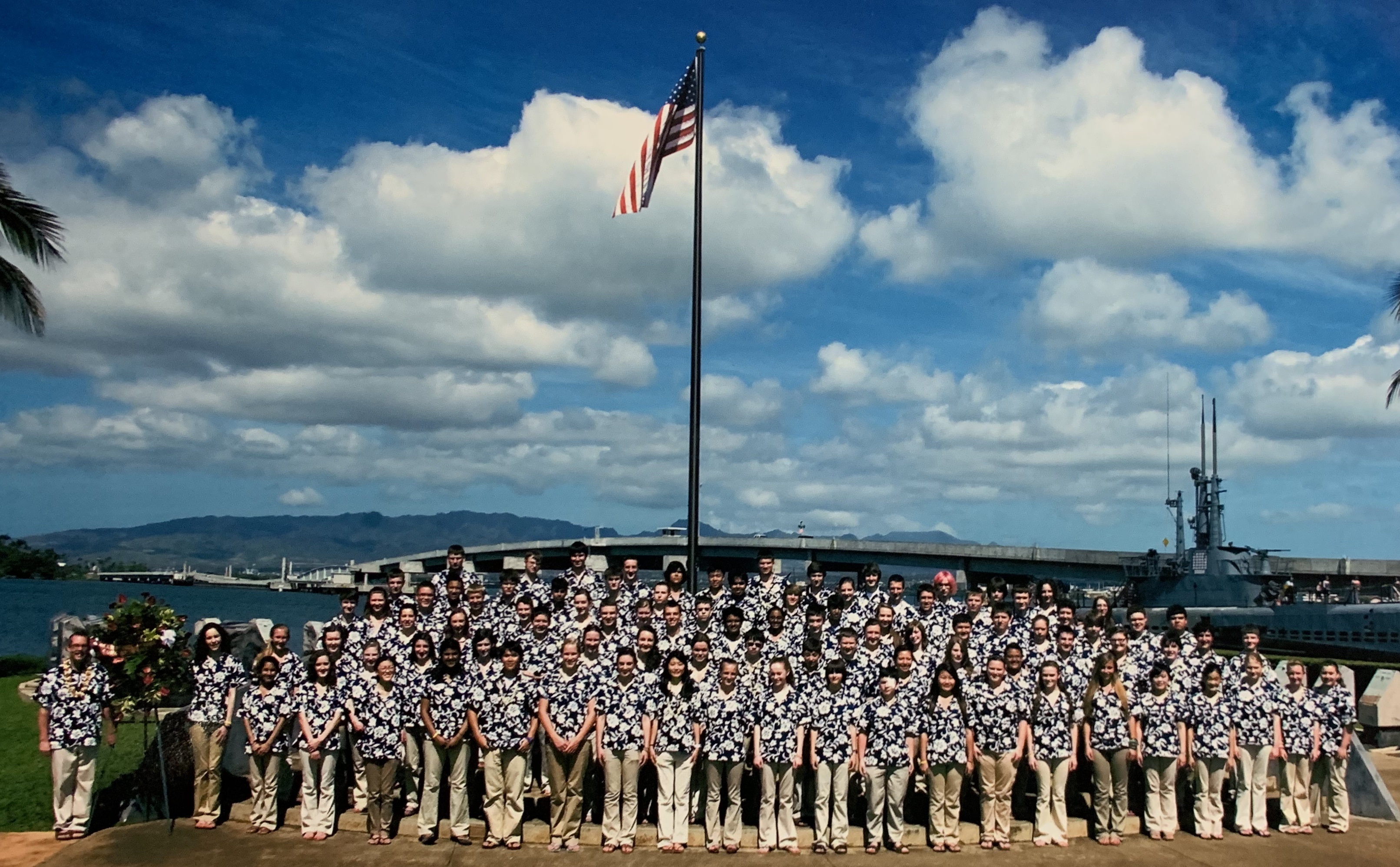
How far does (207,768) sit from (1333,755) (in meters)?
10.3

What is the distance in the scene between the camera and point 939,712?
31.0 ft

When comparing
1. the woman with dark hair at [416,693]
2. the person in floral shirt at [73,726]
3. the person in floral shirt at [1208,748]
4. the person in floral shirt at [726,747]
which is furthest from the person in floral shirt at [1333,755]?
the person in floral shirt at [73,726]

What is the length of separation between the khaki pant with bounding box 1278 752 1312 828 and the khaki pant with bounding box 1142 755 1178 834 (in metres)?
1.28

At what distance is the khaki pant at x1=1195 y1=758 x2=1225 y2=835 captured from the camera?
10.1m

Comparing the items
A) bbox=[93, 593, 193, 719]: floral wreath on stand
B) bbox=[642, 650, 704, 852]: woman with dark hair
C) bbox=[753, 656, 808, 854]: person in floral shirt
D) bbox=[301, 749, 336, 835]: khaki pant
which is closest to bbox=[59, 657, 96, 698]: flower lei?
bbox=[93, 593, 193, 719]: floral wreath on stand

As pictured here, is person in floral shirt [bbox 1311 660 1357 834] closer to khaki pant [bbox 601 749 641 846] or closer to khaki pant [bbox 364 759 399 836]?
khaki pant [bbox 601 749 641 846]

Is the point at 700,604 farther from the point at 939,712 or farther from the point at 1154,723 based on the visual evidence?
the point at 1154,723

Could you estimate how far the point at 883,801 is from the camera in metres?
9.50

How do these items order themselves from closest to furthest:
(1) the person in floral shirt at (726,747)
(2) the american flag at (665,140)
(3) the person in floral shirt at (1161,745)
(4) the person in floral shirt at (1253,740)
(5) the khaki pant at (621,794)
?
1. (1) the person in floral shirt at (726,747)
2. (5) the khaki pant at (621,794)
3. (3) the person in floral shirt at (1161,745)
4. (4) the person in floral shirt at (1253,740)
5. (2) the american flag at (665,140)

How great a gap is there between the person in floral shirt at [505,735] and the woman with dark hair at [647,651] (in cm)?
95

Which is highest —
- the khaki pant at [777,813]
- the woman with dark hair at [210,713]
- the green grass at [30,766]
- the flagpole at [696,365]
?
the flagpole at [696,365]

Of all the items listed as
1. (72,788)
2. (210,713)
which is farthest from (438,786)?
(72,788)

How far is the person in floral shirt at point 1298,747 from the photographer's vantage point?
10359 mm

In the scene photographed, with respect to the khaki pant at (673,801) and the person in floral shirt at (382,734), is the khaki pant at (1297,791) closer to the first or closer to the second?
Answer: the khaki pant at (673,801)
